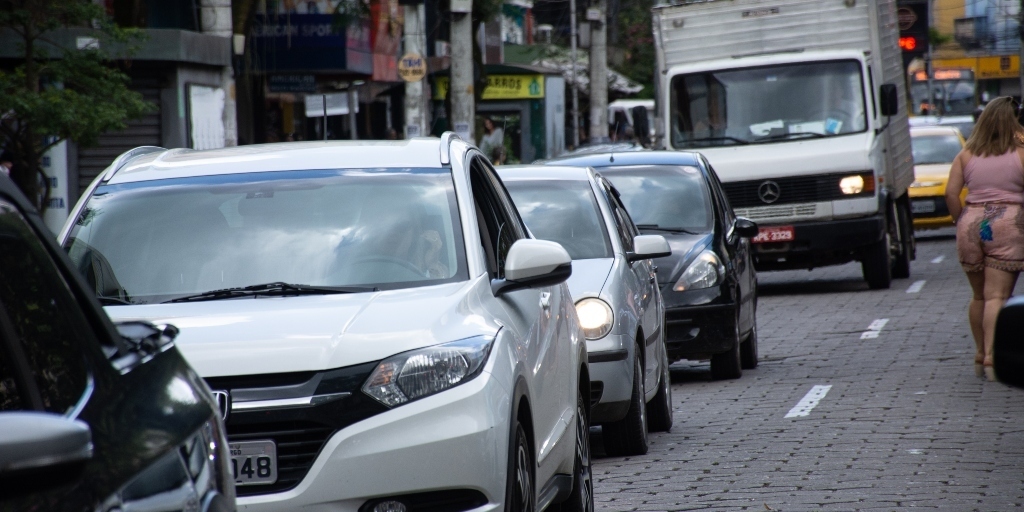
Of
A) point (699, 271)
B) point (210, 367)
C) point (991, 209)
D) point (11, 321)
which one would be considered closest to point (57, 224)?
point (699, 271)

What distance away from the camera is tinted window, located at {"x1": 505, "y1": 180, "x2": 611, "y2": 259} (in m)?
9.50

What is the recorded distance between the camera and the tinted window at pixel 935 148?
27.8 m

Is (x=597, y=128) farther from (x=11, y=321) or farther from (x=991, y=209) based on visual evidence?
(x=11, y=321)

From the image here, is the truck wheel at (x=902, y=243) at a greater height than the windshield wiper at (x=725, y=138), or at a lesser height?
lesser

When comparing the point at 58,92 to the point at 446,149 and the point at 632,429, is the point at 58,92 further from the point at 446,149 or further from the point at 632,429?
the point at 446,149

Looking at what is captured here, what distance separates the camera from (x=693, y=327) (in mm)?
11438

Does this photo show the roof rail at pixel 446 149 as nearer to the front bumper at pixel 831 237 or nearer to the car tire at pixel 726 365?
the car tire at pixel 726 365

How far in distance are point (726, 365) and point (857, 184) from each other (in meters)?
7.41

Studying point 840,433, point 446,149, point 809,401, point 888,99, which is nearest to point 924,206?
point 888,99

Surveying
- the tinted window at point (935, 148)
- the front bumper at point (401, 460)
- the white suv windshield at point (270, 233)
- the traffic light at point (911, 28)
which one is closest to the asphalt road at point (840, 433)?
the white suv windshield at point (270, 233)

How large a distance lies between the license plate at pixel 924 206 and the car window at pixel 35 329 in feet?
82.1

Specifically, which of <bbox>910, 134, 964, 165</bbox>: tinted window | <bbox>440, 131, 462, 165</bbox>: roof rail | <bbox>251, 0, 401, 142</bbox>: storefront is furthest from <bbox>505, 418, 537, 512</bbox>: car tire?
<bbox>910, 134, 964, 165</bbox>: tinted window

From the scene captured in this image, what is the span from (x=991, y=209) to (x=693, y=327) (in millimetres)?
2175

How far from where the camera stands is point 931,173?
27141 mm
